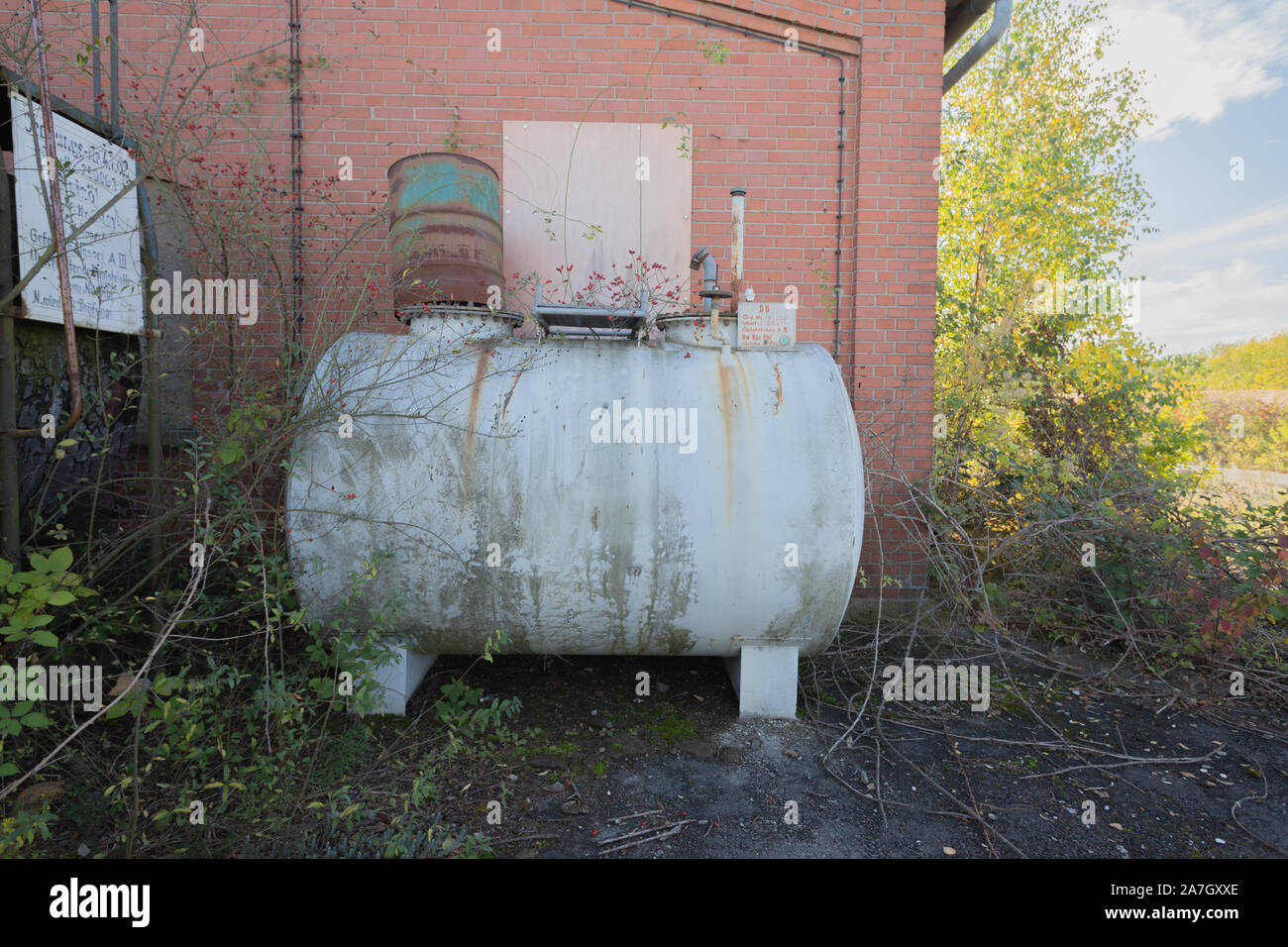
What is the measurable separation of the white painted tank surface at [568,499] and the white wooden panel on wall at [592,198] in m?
1.92

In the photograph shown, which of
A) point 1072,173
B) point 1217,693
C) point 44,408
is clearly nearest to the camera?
point 44,408

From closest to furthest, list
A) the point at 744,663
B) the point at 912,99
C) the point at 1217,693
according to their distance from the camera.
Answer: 1. the point at 744,663
2. the point at 1217,693
3. the point at 912,99

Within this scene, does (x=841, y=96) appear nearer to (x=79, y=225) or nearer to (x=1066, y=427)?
(x=1066, y=427)

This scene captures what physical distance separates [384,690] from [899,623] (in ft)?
11.0

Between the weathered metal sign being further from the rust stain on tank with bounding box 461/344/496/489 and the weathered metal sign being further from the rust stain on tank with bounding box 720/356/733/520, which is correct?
the rust stain on tank with bounding box 720/356/733/520

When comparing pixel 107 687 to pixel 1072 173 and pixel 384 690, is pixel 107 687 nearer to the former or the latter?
pixel 384 690

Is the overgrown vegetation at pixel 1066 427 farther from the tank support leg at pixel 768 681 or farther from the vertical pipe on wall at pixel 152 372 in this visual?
the vertical pipe on wall at pixel 152 372

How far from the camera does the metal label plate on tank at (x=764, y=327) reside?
354 cm

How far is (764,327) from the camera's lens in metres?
3.55

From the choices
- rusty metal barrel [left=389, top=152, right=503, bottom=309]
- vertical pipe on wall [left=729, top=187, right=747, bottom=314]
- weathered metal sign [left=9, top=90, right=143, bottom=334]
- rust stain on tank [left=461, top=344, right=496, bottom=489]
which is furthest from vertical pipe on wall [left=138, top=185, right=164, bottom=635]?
vertical pipe on wall [left=729, top=187, right=747, bottom=314]

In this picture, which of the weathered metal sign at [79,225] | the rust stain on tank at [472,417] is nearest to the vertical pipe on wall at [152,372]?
the weathered metal sign at [79,225]

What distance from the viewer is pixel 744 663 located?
3523 mm

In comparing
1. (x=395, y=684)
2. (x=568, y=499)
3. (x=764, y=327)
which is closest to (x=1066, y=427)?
(x=764, y=327)

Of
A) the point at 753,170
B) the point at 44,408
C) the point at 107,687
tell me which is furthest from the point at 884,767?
the point at 44,408
